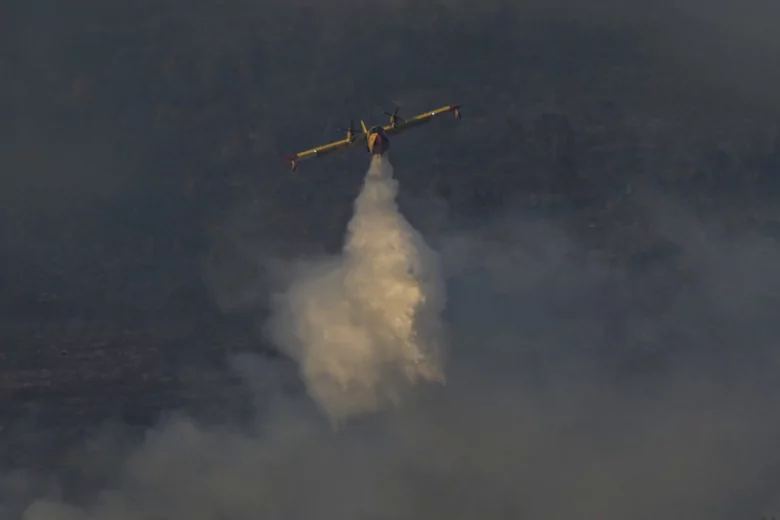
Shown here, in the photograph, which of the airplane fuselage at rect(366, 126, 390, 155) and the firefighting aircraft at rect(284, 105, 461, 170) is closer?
the airplane fuselage at rect(366, 126, 390, 155)

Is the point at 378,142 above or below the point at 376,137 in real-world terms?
below

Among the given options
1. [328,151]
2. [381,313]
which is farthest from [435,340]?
[328,151]

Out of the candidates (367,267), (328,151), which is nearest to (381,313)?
(367,267)

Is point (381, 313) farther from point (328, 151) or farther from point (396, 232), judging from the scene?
point (328, 151)

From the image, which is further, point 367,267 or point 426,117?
point 367,267

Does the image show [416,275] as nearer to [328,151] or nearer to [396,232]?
[396,232]

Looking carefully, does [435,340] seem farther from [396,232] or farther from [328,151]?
[328,151]

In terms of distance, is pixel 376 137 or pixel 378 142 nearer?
pixel 378 142

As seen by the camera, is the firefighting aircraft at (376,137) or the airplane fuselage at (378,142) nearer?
the airplane fuselage at (378,142)

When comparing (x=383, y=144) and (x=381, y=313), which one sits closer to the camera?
(x=383, y=144)
